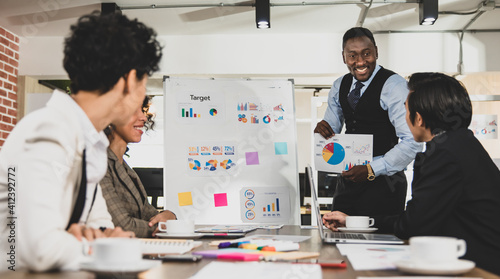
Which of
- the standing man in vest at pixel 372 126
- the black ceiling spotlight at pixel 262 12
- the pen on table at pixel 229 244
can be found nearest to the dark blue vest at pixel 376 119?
the standing man in vest at pixel 372 126

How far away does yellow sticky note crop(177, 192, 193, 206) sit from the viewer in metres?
3.33

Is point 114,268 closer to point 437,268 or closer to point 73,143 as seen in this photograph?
point 73,143

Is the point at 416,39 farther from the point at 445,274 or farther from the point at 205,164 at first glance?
the point at 445,274

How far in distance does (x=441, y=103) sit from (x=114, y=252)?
4.16ft

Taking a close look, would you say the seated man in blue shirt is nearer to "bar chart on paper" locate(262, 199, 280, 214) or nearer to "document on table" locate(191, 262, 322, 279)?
"document on table" locate(191, 262, 322, 279)

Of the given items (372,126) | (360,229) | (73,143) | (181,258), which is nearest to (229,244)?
(181,258)

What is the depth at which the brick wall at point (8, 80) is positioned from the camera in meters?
5.54

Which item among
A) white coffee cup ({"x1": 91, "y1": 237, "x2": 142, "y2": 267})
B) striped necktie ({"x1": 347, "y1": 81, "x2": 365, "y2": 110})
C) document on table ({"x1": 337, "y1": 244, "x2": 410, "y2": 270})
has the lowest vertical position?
document on table ({"x1": 337, "y1": 244, "x2": 410, "y2": 270})

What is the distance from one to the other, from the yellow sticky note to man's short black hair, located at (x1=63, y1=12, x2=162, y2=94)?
2.14m

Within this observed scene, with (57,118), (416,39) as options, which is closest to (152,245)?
(57,118)

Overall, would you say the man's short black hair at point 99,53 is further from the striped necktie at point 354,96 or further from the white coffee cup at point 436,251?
the striped necktie at point 354,96

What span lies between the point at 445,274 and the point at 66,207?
76cm

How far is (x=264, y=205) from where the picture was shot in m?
3.39

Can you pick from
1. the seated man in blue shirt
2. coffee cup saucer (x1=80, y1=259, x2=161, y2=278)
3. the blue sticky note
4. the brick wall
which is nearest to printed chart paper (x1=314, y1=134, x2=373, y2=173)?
the blue sticky note
